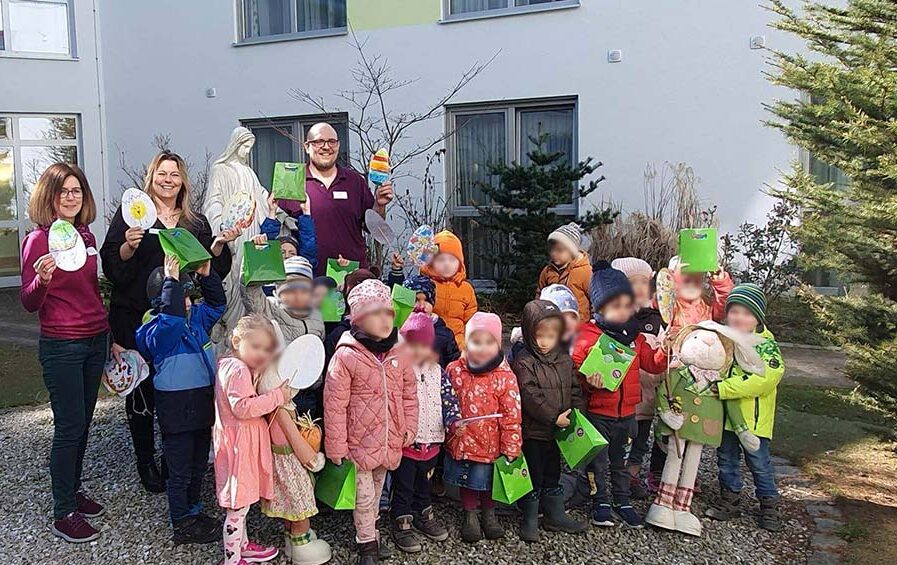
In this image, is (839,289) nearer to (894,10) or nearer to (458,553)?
(894,10)

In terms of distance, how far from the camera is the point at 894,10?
4.66 m

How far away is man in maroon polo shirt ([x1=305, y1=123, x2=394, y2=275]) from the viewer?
4988 mm

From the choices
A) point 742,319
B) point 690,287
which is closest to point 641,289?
point 690,287

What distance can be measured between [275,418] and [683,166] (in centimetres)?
706

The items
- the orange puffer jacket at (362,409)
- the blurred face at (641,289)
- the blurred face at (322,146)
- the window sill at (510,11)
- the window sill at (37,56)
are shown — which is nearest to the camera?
Answer: the orange puffer jacket at (362,409)

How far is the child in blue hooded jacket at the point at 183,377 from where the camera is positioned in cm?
387

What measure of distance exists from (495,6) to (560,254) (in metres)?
6.47

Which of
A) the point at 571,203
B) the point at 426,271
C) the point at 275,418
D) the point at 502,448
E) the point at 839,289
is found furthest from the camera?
the point at 571,203

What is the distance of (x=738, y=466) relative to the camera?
174 inches

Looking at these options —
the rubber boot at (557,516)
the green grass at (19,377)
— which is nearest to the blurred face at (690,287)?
the rubber boot at (557,516)

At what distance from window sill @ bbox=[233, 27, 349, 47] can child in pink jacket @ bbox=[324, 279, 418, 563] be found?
27.7 feet

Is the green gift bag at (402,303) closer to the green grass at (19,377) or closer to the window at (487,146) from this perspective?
the green grass at (19,377)

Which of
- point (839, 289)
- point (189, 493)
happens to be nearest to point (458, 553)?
point (189, 493)

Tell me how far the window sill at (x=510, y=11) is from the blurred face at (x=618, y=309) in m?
6.69
